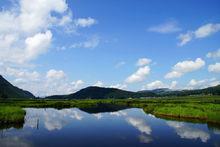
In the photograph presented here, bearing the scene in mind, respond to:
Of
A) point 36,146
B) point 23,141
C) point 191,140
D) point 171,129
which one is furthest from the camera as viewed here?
point 171,129

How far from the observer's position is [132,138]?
43344 mm

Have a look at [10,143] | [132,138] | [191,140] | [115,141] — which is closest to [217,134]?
[191,140]

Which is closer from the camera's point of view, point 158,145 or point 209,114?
point 158,145

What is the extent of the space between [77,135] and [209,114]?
3131cm

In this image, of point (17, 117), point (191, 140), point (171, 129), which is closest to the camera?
point (191, 140)

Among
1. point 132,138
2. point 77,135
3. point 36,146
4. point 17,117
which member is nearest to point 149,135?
point 132,138

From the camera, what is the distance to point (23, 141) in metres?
39.6

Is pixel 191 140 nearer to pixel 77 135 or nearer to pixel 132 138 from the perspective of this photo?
pixel 132 138

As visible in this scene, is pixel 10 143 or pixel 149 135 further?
pixel 149 135

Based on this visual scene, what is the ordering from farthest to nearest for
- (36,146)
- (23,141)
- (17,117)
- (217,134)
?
(17,117) → (217,134) → (23,141) → (36,146)

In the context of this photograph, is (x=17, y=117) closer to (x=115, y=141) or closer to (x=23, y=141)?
(x=23, y=141)

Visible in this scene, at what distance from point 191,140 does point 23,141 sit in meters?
23.6

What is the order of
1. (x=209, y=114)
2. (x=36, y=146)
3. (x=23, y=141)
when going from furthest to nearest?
(x=209, y=114) < (x=23, y=141) < (x=36, y=146)

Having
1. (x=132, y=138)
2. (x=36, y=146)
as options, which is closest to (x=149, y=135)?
(x=132, y=138)
